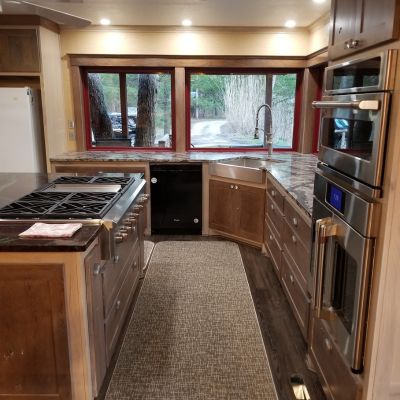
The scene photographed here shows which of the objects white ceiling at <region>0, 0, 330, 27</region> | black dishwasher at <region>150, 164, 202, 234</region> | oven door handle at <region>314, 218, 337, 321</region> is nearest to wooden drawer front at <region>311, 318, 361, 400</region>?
oven door handle at <region>314, 218, 337, 321</region>

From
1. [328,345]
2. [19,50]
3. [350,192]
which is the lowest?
[328,345]

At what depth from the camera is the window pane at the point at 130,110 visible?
4.86m

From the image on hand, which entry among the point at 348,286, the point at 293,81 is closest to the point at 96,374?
the point at 348,286

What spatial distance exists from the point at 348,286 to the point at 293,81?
3771 mm

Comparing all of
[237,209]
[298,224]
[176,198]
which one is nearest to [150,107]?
[176,198]

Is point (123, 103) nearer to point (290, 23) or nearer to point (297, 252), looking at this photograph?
point (290, 23)

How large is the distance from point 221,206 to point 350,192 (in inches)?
111

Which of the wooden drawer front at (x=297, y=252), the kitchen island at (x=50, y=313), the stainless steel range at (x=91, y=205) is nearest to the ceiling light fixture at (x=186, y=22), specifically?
the stainless steel range at (x=91, y=205)

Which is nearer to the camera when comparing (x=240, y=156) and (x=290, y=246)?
(x=290, y=246)

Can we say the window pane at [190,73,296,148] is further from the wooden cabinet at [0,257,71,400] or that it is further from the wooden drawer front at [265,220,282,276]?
the wooden cabinet at [0,257,71,400]

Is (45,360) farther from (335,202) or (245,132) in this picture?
(245,132)

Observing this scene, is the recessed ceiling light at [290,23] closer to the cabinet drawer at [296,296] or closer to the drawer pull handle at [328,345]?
the cabinet drawer at [296,296]

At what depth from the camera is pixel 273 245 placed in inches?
136

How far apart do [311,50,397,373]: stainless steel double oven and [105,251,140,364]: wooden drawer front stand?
110 cm
